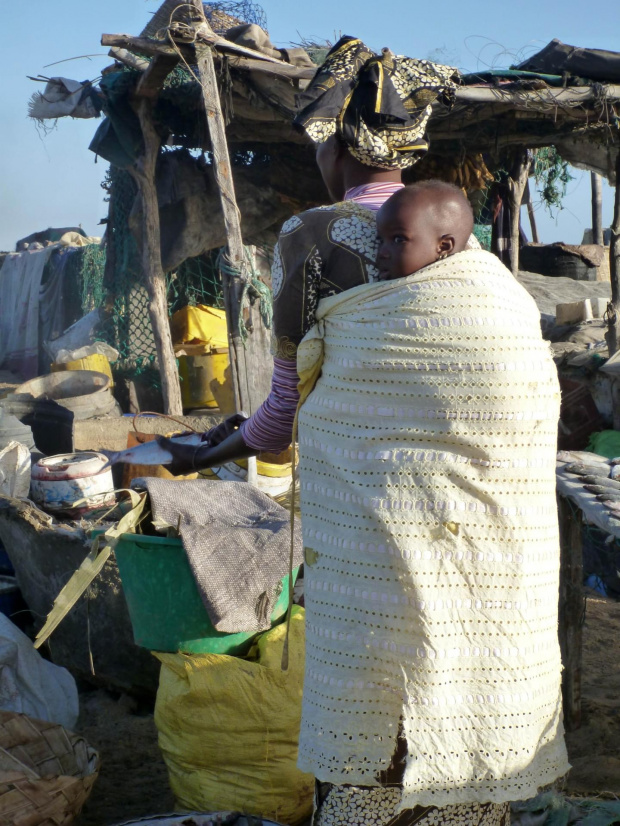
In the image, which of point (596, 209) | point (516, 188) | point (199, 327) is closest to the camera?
point (199, 327)

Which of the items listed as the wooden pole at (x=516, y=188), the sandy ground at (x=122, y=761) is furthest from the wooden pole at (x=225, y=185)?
the wooden pole at (x=516, y=188)

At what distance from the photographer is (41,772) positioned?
2537mm

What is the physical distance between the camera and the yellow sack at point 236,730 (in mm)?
2467

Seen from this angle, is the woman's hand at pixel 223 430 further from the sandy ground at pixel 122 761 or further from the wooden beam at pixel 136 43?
the wooden beam at pixel 136 43

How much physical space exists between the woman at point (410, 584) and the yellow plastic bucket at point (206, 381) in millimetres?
6464

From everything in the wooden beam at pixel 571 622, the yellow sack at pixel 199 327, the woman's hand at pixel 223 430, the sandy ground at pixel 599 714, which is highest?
the woman's hand at pixel 223 430

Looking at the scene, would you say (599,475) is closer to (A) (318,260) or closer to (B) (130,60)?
(A) (318,260)

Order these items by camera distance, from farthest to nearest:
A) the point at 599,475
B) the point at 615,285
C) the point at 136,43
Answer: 1. the point at 615,285
2. the point at 136,43
3. the point at 599,475

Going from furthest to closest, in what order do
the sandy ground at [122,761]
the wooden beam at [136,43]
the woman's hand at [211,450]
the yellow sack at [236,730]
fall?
the wooden beam at [136,43], the sandy ground at [122,761], the yellow sack at [236,730], the woman's hand at [211,450]

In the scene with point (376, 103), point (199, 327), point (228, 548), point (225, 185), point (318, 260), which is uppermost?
point (225, 185)

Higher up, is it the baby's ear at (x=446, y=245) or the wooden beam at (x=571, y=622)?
the baby's ear at (x=446, y=245)

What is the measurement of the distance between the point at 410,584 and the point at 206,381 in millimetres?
6868

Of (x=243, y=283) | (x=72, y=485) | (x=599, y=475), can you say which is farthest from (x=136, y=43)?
(x=599, y=475)

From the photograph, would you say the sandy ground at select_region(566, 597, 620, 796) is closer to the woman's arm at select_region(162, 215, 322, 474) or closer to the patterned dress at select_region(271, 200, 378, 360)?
the woman's arm at select_region(162, 215, 322, 474)
